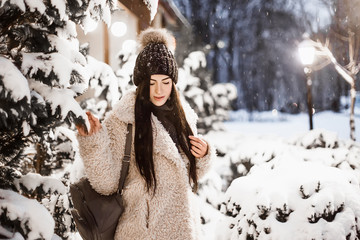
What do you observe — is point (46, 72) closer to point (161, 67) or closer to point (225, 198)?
point (161, 67)

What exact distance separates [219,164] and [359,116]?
1895 cm

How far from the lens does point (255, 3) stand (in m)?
27.4

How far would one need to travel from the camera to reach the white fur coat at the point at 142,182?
215 centimetres

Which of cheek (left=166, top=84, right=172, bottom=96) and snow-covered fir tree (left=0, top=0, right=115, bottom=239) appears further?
cheek (left=166, top=84, right=172, bottom=96)

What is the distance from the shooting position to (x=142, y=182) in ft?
7.48

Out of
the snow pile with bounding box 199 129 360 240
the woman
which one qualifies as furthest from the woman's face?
the snow pile with bounding box 199 129 360 240

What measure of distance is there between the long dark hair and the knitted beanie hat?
8cm

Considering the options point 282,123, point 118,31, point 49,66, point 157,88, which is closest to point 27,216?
point 49,66

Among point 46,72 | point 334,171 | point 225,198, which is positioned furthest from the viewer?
point 225,198

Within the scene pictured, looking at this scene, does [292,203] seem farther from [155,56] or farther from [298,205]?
[155,56]

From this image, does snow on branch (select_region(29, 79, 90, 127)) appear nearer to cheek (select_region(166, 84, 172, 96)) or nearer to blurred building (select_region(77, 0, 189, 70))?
cheek (select_region(166, 84, 172, 96))

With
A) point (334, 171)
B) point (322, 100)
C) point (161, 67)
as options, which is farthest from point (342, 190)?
point (322, 100)

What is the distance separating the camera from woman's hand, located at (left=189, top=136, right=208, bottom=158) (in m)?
2.55

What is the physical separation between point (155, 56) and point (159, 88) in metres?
0.22
